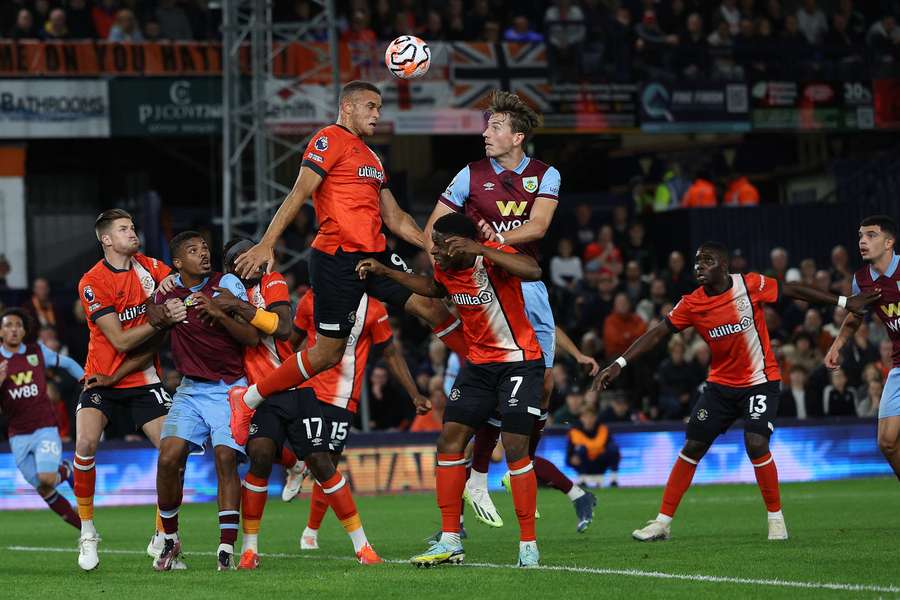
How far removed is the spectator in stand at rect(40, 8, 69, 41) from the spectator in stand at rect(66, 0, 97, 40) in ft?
0.43

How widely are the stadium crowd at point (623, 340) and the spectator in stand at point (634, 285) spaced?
0.02 metres

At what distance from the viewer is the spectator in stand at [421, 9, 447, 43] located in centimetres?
2761

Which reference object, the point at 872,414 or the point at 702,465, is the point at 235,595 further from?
the point at 872,414

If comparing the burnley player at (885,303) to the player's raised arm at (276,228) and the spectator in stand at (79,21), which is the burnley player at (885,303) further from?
the spectator in stand at (79,21)

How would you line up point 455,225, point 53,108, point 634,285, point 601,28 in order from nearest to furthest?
point 455,225, point 634,285, point 53,108, point 601,28

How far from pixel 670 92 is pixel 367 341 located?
18.1 metres

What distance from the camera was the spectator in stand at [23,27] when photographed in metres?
25.3

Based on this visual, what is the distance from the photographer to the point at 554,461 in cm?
2102

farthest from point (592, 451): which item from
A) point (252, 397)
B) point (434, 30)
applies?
point (252, 397)

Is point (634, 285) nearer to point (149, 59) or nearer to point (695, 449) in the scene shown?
point (149, 59)

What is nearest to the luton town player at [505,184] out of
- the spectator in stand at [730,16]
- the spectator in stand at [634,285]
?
the spectator in stand at [634,285]

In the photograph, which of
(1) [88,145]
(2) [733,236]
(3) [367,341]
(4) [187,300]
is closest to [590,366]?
(3) [367,341]

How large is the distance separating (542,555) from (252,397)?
92.3 inches

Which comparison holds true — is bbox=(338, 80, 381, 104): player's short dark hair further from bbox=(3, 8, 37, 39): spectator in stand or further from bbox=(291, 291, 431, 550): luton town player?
bbox=(3, 8, 37, 39): spectator in stand
